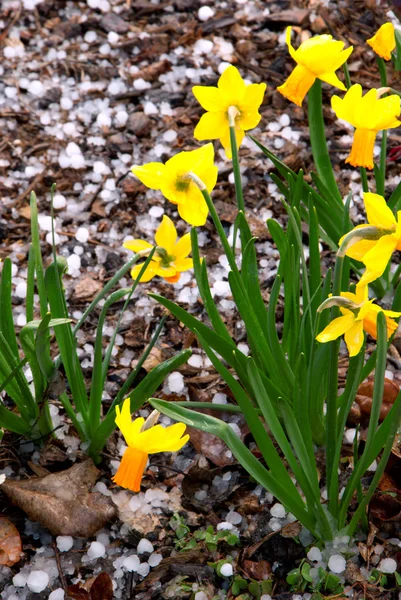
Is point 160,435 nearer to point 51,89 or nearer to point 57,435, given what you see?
point 57,435

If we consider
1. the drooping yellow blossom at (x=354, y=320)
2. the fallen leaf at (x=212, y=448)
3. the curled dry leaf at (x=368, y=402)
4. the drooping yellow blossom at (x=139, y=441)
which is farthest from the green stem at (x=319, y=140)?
the drooping yellow blossom at (x=139, y=441)

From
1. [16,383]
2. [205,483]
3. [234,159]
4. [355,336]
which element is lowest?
[205,483]

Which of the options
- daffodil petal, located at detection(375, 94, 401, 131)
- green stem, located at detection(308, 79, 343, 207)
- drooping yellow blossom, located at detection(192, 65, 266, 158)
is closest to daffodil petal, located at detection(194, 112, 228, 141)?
drooping yellow blossom, located at detection(192, 65, 266, 158)

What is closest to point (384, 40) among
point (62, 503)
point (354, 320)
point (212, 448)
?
Answer: point (354, 320)

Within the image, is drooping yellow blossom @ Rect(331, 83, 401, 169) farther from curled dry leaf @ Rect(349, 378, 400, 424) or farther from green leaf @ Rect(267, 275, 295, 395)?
curled dry leaf @ Rect(349, 378, 400, 424)

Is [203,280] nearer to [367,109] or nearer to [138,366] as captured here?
[138,366]

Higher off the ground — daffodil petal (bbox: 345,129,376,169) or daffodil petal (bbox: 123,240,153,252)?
daffodil petal (bbox: 345,129,376,169)
